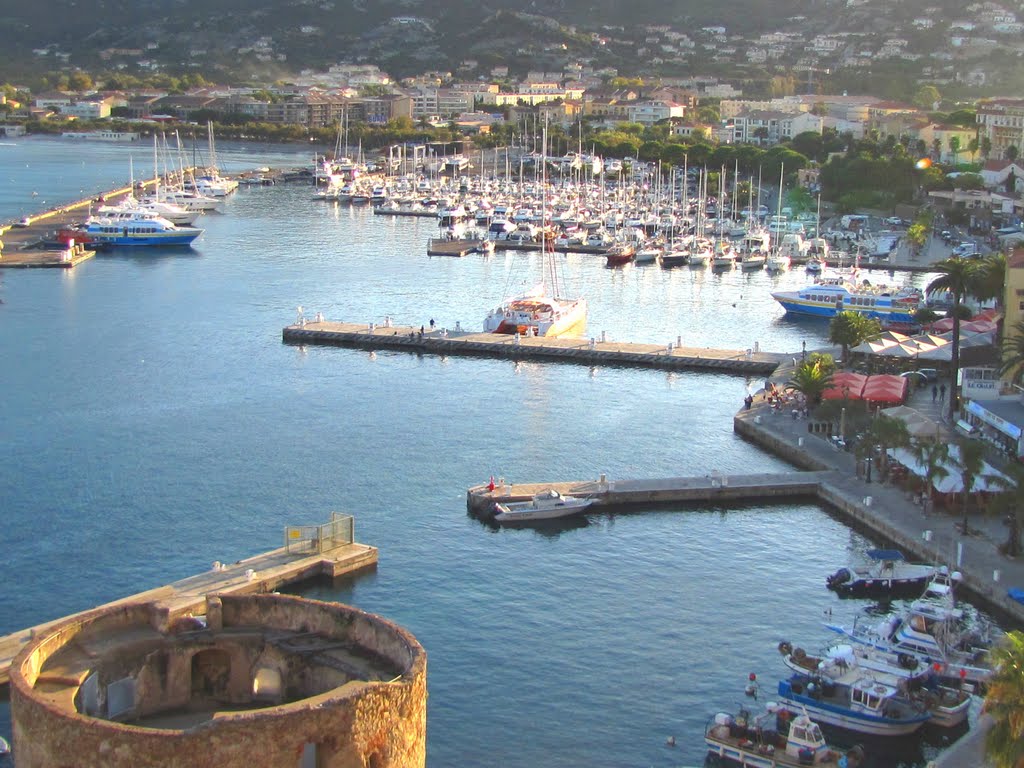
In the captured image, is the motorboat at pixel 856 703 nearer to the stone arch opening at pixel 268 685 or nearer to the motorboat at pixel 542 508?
the motorboat at pixel 542 508

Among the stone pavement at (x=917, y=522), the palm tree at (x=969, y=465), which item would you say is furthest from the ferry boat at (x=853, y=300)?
the palm tree at (x=969, y=465)

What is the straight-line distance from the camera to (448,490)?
98.3 ft

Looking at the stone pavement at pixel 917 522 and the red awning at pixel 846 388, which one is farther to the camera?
the red awning at pixel 846 388

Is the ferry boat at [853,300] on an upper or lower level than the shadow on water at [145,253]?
upper

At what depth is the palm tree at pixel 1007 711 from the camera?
15.5 m

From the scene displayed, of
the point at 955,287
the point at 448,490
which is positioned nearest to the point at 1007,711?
the point at 448,490

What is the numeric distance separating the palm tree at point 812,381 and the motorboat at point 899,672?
14592mm

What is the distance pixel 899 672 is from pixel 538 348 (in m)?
25.1

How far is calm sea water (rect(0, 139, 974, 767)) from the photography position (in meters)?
21.0

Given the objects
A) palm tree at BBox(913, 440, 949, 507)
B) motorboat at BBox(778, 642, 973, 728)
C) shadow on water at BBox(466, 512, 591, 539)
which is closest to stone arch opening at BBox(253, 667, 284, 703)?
motorboat at BBox(778, 642, 973, 728)

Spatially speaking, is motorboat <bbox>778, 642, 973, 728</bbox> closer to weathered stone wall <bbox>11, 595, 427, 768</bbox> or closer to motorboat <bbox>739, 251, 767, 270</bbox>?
weathered stone wall <bbox>11, 595, 427, 768</bbox>

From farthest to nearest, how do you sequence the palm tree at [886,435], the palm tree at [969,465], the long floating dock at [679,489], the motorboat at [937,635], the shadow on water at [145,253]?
the shadow on water at [145,253], the long floating dock at [679,489], the palm tree at [886,435], the palm tree at [969,465], the motorboat at [937,635]

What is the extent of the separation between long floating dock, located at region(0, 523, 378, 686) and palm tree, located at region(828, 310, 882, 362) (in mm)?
18343

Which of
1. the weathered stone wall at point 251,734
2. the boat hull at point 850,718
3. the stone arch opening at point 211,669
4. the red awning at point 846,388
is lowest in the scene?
the boat hull at point 850,718
